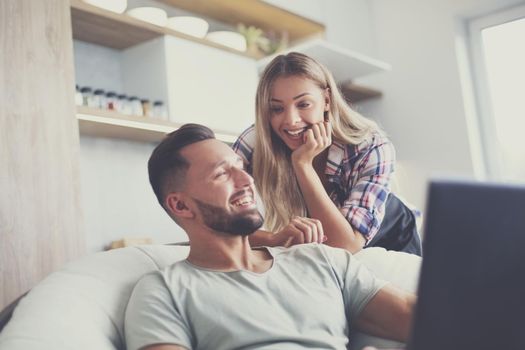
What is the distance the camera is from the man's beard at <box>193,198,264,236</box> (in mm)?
1374

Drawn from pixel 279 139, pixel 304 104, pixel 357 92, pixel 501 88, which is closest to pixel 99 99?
pixel 279 139

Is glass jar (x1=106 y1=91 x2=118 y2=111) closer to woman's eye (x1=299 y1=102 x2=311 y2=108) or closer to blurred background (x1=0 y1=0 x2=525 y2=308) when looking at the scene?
blurred background (x1=0 y1=0 x2=525 y2=308)

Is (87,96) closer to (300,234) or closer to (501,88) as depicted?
(300,234)

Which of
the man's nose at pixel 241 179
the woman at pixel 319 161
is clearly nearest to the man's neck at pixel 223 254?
the man's nose at pixel 241 179

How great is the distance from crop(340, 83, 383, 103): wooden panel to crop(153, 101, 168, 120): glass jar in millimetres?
1480

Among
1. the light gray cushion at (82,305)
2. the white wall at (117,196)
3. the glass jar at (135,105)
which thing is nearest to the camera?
the light gray cushion at (82,305)

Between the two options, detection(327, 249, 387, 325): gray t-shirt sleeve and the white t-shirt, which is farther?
detection(327, 249, 387, 325): gray t-shirt sleeve

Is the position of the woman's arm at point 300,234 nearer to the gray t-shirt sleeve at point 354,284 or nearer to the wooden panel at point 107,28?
the gray t-shirt sleeve at point 354,284

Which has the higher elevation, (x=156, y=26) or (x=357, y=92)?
(x=156, y=26)

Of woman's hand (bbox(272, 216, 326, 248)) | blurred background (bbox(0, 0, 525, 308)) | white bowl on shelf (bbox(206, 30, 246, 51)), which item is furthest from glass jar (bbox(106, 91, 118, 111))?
woman's hand (bbox(272, 216, 326, 248))

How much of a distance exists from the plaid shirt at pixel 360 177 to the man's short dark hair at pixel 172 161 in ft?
1.55

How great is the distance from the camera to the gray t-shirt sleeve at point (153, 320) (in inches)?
44.7

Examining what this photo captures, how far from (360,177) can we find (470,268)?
118 centimetres

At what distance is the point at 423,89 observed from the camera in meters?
4.12
